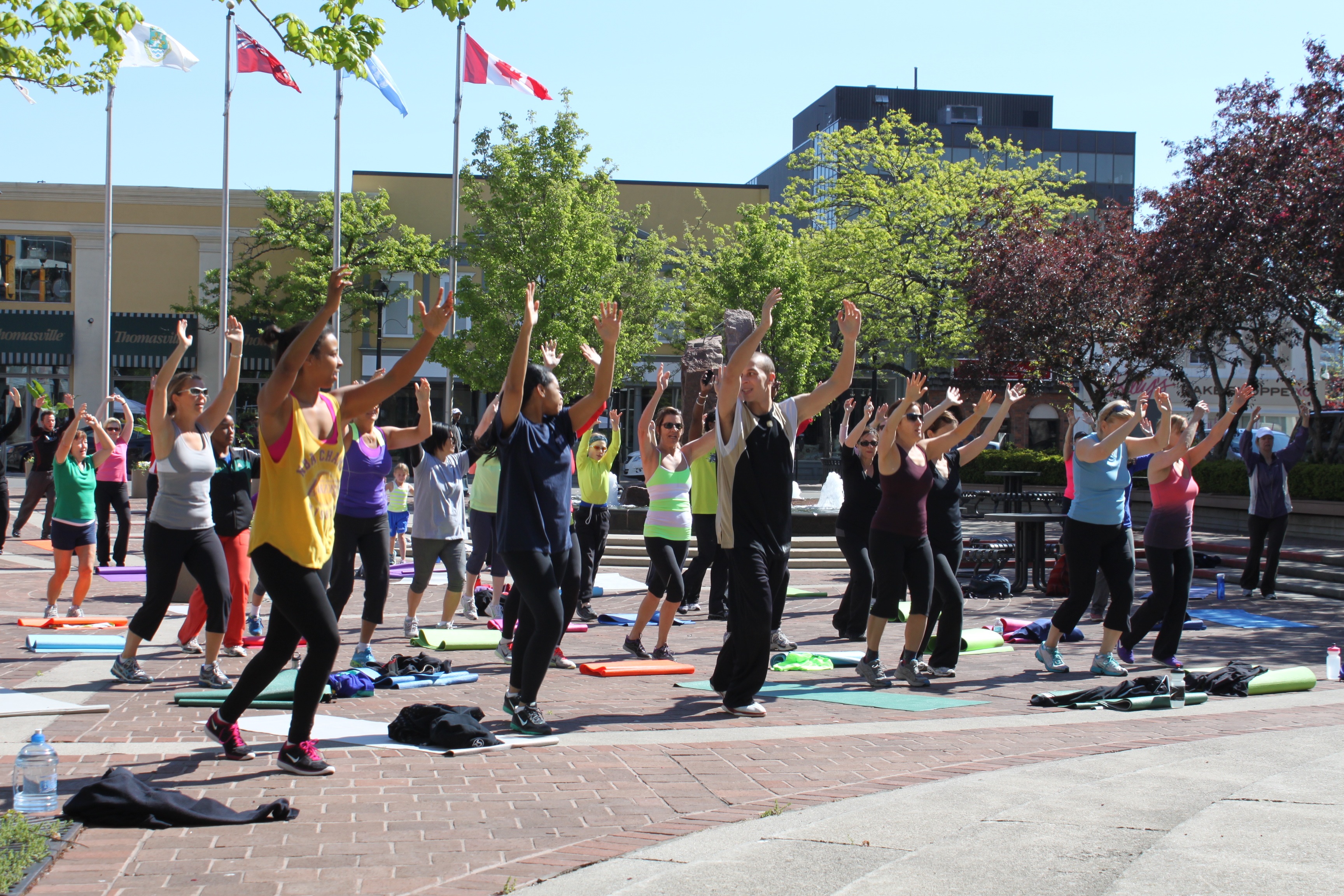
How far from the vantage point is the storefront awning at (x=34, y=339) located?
43562mm

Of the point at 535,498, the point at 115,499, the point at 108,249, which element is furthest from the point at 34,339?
the point at 535,498

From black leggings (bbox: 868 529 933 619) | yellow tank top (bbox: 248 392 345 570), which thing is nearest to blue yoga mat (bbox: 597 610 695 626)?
black leggings (bbox: 868 529 933 619)

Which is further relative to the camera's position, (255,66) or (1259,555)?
(255,66)

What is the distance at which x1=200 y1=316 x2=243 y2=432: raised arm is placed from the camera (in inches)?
237

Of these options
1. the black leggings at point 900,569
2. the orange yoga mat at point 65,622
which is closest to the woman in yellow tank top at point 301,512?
the black leggings at point 900,569

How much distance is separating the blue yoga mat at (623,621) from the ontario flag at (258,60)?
2123 cm

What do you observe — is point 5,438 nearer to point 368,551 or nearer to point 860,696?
point 368,551

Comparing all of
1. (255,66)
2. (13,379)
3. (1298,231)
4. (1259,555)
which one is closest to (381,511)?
(1259,555)

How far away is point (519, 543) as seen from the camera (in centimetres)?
589

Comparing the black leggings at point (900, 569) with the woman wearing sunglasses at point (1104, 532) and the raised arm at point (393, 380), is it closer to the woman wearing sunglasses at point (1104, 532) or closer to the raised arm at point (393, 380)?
the woman wearing sunglasses at point (1104, 532)

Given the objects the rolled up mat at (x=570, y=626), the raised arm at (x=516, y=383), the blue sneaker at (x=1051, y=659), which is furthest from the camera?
the rolled up mat at (x=570, y=626)

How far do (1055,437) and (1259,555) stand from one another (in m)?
44.3

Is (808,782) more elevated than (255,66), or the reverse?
(255,66)

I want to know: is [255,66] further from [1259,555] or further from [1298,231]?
[1259,555]
